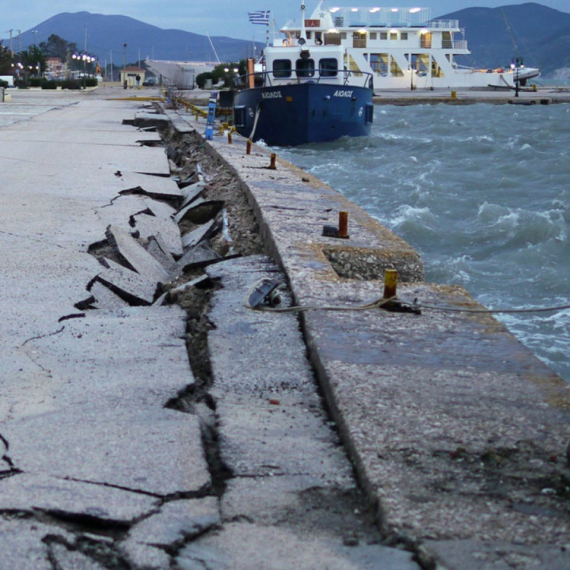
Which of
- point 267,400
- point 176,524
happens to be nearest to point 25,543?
point 176,524

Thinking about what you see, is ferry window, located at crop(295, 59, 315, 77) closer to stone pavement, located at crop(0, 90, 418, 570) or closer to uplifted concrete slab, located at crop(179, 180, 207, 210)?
uplifted concrete slab, located at crop(179, 180, 207, 210)

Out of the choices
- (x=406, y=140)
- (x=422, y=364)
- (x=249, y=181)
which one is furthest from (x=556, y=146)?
(x=422, y=364)

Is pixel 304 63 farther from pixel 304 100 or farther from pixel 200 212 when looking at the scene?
pixel 200 212

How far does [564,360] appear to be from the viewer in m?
6.80

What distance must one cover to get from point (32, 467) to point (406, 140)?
87.2ft

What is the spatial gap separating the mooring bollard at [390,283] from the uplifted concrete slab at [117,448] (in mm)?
1508

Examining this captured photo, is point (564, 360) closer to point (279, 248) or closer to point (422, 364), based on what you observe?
point (279, 248)

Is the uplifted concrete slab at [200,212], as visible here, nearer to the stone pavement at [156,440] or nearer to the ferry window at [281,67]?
the stone pavement at [156,440]

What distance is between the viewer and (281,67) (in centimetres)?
2680

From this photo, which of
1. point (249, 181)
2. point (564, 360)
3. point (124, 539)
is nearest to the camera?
point (124, 539)

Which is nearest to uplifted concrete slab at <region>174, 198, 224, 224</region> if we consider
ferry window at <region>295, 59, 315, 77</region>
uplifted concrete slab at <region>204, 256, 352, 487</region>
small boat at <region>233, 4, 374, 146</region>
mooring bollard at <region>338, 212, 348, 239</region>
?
mooring bollard at <region>338, 212, 348, 239</region>

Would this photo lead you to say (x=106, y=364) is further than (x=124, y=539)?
Yes

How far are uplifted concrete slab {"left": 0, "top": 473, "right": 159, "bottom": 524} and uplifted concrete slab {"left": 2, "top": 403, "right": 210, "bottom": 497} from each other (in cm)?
4

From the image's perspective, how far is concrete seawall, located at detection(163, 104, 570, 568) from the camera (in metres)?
2.27
